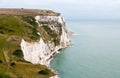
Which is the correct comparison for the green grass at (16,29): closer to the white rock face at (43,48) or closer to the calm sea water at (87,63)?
the white rock face at (43,48)

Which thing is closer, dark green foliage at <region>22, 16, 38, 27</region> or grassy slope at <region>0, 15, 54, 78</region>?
grassy slope at <region>0, 15, 54, 78</region>

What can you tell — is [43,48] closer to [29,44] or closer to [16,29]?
[16,29]

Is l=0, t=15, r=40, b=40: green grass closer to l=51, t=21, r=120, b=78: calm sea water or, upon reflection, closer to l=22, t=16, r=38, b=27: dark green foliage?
l=51, t=21, r=120, b=78: calm sea water

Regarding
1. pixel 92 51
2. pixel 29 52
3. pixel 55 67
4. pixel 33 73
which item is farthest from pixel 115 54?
pixel 33 73

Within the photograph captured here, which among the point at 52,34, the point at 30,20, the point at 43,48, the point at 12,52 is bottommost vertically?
the point at 52,34

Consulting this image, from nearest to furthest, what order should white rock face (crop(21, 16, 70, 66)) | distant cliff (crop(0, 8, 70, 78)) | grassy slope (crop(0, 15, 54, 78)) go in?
grassy slope (crop(0, 15, 54, 78))
distant cliff (crop(0, 8, 70, 78))
white rock face (crop(21, 16, 70, 66))

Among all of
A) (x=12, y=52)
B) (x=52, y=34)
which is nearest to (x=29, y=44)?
(x=12, y=52)

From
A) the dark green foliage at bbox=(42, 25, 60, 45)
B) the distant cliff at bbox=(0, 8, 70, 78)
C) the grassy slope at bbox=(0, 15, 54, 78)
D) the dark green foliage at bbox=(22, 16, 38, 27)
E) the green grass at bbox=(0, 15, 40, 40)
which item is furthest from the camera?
the dark green foliage at bbox=(42, 25, 60, 45)

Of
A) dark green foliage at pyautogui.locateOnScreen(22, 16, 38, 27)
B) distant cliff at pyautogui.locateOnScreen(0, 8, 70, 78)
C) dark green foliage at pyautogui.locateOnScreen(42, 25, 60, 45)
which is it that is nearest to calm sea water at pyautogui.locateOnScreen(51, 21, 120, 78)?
distant cliff at pyautogui.locateOnScreen(0, 8, 70, 78)

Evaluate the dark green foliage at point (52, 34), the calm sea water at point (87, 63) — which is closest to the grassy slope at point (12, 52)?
the calm sea water at point (87, 63)
